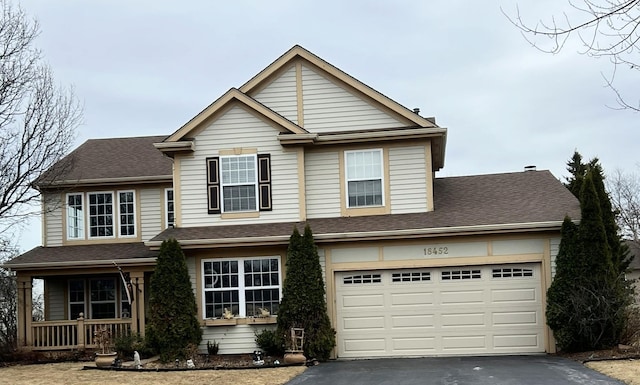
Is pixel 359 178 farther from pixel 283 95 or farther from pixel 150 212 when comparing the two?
pixel 150 212

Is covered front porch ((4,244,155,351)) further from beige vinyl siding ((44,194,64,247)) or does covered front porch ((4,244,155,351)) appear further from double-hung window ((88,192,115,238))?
double-hung window ((88,192,115,238))

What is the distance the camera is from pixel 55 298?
23.1 m

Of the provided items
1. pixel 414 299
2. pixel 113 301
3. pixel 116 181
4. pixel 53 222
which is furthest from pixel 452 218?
pixel 53 222

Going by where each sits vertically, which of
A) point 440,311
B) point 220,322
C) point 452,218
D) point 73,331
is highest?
point 452,218

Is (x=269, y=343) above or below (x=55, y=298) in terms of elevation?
below

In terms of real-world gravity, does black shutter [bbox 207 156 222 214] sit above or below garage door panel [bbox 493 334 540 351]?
above

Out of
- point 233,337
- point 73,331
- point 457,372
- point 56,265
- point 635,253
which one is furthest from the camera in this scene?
point 635,253

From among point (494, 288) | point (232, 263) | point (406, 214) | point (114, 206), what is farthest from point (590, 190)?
point (114, 206)

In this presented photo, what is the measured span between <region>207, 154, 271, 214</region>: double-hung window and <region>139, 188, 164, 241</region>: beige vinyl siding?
3.73 meters

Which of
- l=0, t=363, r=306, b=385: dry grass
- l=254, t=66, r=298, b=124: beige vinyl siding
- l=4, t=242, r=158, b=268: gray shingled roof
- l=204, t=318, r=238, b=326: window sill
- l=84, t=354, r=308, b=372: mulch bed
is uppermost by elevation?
l=254, t=66, r=298, b=124: beige vinyl siding

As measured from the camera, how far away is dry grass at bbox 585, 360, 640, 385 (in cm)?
1305

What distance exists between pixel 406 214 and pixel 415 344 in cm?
317

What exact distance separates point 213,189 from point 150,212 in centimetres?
396

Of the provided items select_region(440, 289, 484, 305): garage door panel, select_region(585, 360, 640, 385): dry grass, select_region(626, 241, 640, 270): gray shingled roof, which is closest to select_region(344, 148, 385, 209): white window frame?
select_region(440, 289, 484, 305): garage door panel
